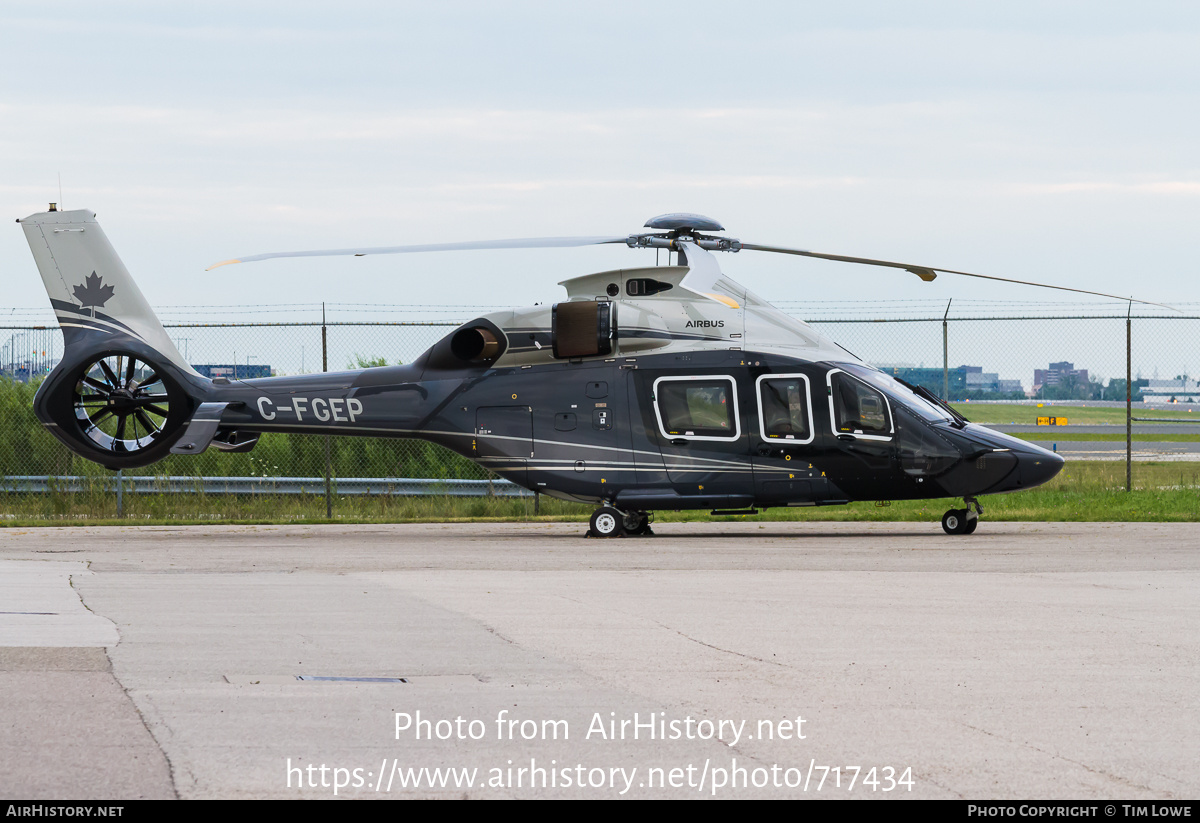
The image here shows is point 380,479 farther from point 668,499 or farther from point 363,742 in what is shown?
point 363,742

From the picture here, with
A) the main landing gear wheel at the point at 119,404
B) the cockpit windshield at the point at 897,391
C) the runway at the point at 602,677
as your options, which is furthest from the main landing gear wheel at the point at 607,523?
the main landing gear wheel at the point at 119,404

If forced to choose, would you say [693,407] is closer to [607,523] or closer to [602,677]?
[607,523]

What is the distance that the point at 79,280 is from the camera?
58.9ft

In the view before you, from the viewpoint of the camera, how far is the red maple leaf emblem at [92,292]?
58.9ft

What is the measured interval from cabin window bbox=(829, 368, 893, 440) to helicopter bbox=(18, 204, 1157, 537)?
0.06ft

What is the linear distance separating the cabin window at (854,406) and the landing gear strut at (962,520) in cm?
160

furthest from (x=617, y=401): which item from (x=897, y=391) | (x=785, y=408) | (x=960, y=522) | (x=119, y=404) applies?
(x=119, y=404)

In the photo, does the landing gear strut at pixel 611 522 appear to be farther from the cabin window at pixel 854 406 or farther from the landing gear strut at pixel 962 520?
the landing gear strut at pixel 962 520

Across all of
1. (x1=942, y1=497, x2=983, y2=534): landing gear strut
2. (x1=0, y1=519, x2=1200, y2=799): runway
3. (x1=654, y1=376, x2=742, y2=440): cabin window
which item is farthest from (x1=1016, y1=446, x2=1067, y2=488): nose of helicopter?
(x1=654, y1=376, x2=742, y2=440): cabin window

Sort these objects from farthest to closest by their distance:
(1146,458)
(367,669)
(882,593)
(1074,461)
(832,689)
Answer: (1146,458) → (1074,461) → (882,593) → (367,669) → (832,689)

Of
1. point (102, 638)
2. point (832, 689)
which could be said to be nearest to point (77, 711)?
point (102, 638)

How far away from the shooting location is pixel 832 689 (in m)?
6.79

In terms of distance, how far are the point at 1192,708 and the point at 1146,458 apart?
30.8 meters

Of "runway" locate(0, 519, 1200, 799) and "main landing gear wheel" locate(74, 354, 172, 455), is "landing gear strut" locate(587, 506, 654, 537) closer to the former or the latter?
"runway" locate(0, 519, 1200, 799)
